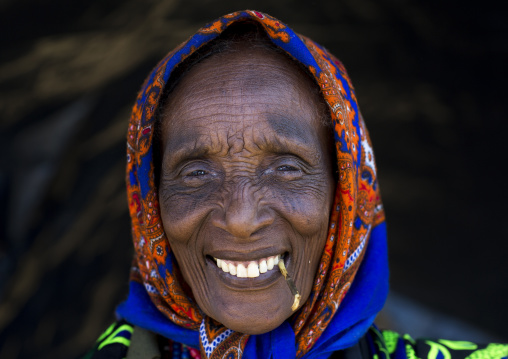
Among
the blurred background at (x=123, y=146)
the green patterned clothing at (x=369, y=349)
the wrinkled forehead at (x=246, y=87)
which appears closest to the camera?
the wrinkled forehead at (x=246, y=87)

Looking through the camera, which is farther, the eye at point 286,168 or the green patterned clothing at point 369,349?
the green patterned clothing at point 369,349

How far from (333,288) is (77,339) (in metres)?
2.88

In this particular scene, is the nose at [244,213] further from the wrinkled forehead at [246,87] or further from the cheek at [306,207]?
the wrinkled forehead at [246,87]

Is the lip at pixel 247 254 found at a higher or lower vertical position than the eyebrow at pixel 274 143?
lower

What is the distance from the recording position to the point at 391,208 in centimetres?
502

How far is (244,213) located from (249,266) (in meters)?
0.19

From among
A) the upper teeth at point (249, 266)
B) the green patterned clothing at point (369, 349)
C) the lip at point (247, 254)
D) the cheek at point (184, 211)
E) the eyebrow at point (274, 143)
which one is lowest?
the green patterned clothing at point (369, 349)

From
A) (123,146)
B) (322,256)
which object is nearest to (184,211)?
(322,256)

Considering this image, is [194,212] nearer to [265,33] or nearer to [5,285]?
[265,33]

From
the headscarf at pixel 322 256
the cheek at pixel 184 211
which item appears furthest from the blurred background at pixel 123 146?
the cheek at pixel 184 211

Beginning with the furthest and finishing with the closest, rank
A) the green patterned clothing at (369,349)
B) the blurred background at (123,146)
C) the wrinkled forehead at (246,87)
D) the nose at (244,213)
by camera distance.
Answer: the blurred background at (123,146)
the green patterned clothing at (369,349)
the wrinkled forehead at (246,87)
the nose at (244,213)

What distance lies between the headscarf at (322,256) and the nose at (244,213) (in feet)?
1.01

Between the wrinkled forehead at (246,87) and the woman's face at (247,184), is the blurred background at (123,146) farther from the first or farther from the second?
the woman's face at (247,184)

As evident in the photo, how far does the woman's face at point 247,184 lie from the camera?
1841 mm
